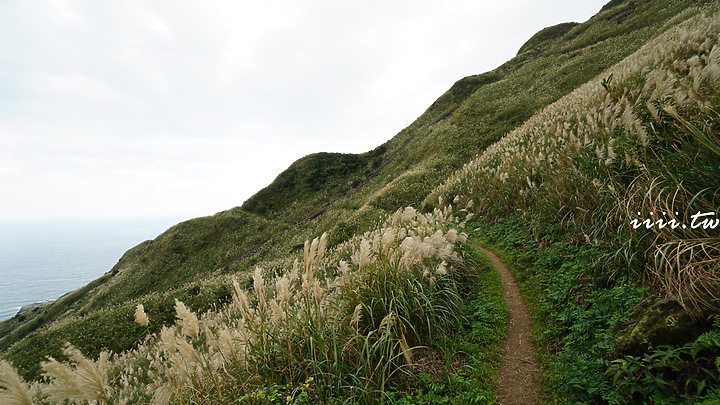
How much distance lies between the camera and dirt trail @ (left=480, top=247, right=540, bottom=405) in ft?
10.6

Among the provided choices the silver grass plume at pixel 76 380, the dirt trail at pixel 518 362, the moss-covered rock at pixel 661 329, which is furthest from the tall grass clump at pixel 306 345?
A: the moss-covered rock at pixel 661 329

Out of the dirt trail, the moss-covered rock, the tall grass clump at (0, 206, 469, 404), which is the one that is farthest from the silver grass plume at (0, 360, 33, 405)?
the moss-covered rock

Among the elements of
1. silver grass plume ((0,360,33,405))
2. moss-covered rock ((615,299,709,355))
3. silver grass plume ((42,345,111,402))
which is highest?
silver grass plume ((0,360,33,405))

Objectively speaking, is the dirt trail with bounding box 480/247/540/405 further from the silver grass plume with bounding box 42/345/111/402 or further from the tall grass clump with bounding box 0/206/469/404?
the silver grass plume with bounding box 42/345/111/402

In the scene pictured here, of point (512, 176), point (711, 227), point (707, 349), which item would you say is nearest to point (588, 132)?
point (512, 176)

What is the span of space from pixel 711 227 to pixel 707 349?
5.15 feet

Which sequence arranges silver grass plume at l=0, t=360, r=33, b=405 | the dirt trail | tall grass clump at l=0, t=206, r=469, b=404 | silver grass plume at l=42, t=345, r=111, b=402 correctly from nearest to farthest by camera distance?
silver grass plume at l=0, t=360, r=33, b=405 → silver grass plume at l=42, t=345, r=111, b=402 → tall grass clump at l=0, t=206, r=469, b=404 → the dirt trail

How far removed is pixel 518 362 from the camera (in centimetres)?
373

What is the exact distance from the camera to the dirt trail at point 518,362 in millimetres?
3236

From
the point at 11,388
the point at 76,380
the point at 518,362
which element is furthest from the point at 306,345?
the point at 518,362

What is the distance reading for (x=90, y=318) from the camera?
15.4 m

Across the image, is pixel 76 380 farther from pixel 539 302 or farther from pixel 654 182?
pixel 654 182

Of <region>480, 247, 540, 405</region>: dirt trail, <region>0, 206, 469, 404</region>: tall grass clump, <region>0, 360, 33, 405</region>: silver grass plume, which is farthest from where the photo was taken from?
<region>480, 247, 540, 405</region>: dirt trail

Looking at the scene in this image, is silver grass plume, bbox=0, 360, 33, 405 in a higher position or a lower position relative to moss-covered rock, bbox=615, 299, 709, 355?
higher
